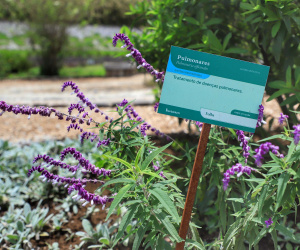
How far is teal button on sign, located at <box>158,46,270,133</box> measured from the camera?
177 cm

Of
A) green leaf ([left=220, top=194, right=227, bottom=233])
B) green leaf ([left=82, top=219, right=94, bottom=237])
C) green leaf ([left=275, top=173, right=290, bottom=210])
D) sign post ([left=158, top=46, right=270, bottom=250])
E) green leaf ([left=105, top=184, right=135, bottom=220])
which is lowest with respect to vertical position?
green leaf ([left=82, top=219, right=94, bottom=237])

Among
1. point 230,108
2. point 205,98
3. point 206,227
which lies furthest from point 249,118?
point 206,227

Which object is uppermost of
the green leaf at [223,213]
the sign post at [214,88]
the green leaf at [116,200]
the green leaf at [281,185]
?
the sign post at [214,88]

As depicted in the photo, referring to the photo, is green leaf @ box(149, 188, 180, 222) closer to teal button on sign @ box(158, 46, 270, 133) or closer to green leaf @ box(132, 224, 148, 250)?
green leaf @ box(132, 224, 148, 250)

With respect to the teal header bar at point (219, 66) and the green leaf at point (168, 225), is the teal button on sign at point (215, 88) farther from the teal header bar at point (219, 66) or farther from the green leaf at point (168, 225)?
the green leaf at point (168, 225)

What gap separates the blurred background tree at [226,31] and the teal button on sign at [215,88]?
28.2 inches

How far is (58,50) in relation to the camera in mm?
13953

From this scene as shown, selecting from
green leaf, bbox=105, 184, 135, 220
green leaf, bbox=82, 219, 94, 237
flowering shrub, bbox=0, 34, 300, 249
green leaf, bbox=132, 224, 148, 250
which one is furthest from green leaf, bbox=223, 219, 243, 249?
green leaf, bbox=82, 219, 94, 237

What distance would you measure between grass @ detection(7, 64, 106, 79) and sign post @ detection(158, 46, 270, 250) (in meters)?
12.1

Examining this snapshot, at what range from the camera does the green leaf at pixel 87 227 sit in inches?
106

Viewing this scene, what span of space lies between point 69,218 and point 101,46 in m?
16.4

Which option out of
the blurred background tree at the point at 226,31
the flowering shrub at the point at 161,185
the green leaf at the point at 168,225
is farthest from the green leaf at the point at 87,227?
the blurred background tree at the point at 226,31

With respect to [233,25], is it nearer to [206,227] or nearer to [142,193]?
[206,227]

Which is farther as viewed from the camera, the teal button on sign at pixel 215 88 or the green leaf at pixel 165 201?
the teal button on sign at pixel 215 88
